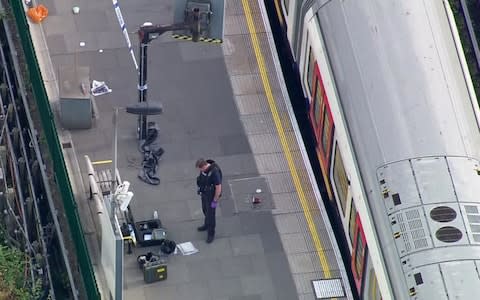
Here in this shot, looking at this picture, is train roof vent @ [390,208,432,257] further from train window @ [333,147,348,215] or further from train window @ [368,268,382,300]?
train window @ [333,147,348,215]

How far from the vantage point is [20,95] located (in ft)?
94.0

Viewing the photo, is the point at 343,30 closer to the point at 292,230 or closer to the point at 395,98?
the point at 395,98

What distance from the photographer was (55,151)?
2680 cm

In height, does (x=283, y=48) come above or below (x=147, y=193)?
above

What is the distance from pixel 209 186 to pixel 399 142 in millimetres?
3718

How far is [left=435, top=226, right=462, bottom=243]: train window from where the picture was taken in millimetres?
22266

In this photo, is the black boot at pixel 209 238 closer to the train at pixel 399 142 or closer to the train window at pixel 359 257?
the train at pixel 399 142

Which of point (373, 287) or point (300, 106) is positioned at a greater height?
point (300, 106)

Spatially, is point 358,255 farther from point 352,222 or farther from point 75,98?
point 75,98

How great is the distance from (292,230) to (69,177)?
4149 millimetres

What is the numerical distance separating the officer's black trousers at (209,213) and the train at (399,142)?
2.23 m

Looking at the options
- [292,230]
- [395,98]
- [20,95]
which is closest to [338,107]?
[395,98]

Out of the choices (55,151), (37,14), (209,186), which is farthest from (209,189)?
(37,14)

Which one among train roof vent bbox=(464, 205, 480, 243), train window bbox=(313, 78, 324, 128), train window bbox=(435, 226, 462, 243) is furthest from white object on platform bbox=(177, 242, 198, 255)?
train roof vent bbox=(464, 205, 480, 243)
